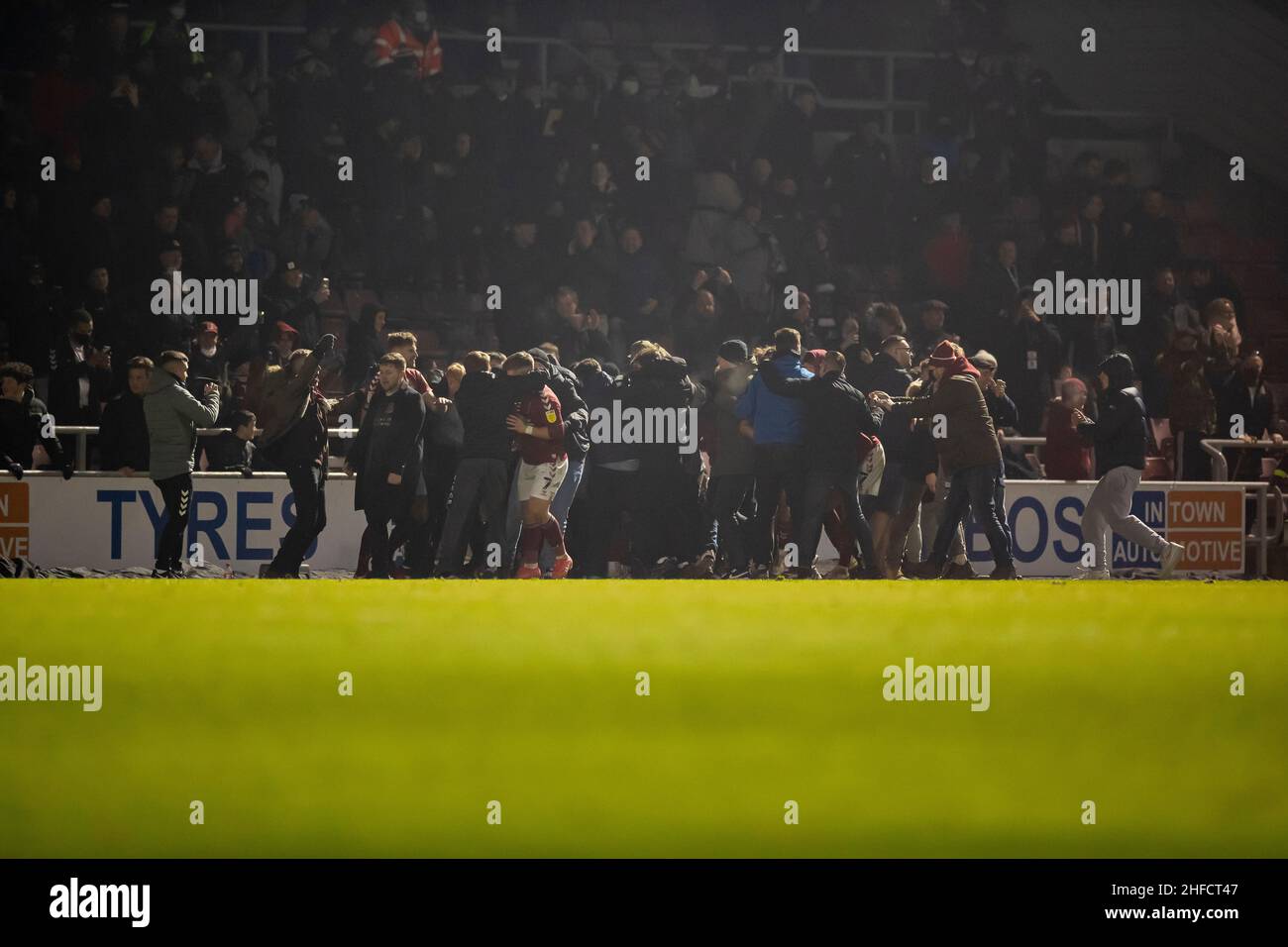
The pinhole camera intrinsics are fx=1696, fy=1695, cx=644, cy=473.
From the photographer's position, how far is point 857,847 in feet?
16.2

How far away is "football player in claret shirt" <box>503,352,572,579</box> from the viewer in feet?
33.6

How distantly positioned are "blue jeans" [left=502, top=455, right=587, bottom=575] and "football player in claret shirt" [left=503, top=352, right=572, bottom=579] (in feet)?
0.22

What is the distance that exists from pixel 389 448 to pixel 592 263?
3.79 metres

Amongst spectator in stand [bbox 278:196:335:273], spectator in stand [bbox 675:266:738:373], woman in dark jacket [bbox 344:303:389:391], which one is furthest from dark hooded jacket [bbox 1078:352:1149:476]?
spectator in stand [bbox 278:196:335:273]

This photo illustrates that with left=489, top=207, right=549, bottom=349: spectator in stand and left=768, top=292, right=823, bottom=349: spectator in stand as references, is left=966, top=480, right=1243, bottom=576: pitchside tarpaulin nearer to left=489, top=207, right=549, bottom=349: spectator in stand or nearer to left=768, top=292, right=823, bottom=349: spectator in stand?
left=768, top=292, right=823, bottom=349: spectator in stand

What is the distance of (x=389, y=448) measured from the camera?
10125 mm

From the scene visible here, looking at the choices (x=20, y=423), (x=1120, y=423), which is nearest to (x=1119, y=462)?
(x=1120, y=423)

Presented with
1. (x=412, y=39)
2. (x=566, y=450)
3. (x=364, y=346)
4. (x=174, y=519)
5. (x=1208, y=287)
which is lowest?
(x=174, y=519)

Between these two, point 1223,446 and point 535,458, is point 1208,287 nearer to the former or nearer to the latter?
point 1223,446

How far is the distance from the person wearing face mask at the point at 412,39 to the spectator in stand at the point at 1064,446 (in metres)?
6.13

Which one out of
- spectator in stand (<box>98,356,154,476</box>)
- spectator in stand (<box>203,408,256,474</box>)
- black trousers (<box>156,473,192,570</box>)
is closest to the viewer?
black trousers (<box>156,473,192,570</box>)

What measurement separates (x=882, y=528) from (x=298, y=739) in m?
5.95

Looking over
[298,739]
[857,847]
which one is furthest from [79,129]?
[857,847]

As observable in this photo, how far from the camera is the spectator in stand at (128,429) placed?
10.7m
